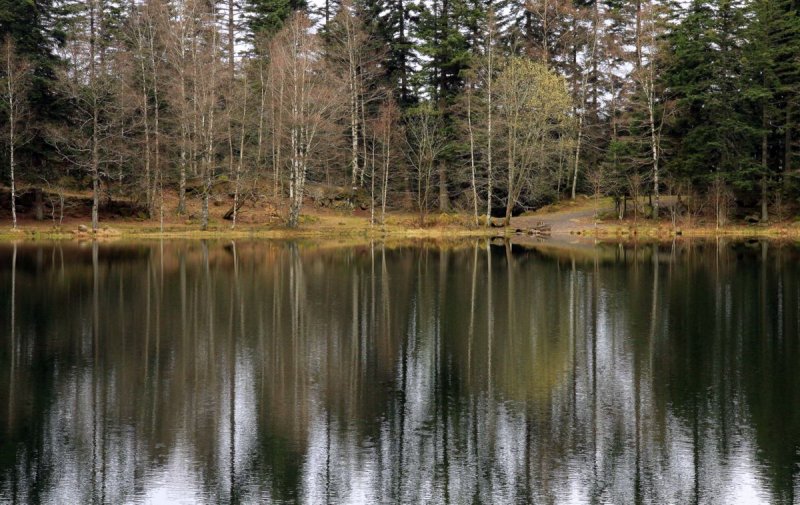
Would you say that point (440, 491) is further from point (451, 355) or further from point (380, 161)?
point (380, 161)

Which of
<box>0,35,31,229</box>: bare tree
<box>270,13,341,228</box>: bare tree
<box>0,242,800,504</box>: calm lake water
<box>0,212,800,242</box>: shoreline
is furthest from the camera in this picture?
<box>270,13,341,228</box>: bare tree

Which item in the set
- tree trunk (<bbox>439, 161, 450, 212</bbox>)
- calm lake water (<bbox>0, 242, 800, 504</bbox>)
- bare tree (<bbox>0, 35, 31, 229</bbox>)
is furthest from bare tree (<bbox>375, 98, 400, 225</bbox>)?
calm lake water (<bbox>0, 242, 800, 504</bbox>)

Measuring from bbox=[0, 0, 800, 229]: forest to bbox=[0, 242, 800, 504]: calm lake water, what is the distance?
25413 mm

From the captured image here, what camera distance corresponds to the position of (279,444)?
11305 mm

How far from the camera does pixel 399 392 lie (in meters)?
14.0

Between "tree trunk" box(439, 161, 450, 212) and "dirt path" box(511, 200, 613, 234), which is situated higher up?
"tree trunk" box(439, 161, 450, 212)

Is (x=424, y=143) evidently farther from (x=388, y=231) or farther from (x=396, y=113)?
(x=388, y=231)

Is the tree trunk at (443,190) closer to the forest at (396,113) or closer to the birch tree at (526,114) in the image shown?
the forest at (396,113)

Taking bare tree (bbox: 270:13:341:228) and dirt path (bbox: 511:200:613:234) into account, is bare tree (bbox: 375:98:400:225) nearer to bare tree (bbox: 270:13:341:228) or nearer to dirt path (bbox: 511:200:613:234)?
bare tree (bbox: 270:13:341:228)

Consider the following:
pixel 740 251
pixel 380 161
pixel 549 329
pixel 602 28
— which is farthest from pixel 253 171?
pixel 549 329

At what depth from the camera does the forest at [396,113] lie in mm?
50719

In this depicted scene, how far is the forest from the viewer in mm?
50719

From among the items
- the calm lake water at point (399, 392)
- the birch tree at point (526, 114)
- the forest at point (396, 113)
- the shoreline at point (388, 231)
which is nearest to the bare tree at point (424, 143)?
the forest at point (396, 113)

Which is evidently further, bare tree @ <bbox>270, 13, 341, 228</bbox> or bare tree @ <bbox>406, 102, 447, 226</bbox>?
bare tree @ <bbox>406, 102, 447, 226</bbox>
